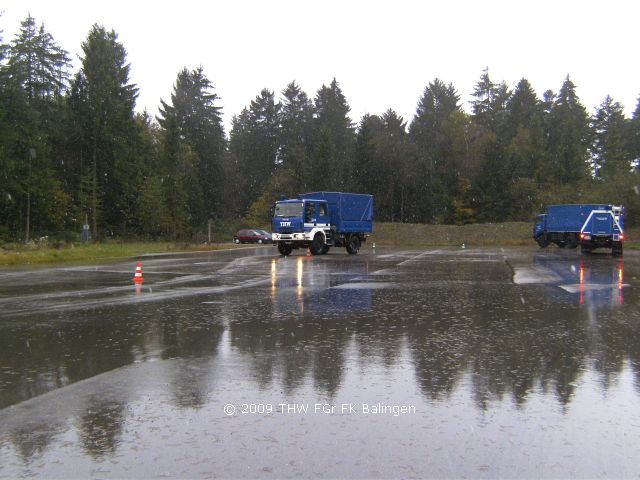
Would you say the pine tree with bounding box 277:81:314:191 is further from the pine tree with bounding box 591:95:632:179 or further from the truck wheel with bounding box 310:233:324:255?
the truck wheel with bounding box 310:233:324:255

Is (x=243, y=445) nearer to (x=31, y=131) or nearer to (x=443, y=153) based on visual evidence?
(x=31, y=131)

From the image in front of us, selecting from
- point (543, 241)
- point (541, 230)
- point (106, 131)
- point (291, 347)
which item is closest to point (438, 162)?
point (541, 230)

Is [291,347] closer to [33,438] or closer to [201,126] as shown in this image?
[33,438]

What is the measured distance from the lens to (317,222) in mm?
32562

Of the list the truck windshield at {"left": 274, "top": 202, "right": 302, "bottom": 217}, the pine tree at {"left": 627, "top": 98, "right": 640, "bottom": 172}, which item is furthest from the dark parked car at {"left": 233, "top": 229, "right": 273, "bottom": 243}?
the pine tree at {"left": 627, "top": 98, "right": 640, "bottom": 172}

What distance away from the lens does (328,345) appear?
27.0ft

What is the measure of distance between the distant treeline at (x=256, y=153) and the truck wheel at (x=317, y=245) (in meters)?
32.0

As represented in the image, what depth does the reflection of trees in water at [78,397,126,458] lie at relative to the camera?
14.7 ft

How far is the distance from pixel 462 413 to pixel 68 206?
208 ft

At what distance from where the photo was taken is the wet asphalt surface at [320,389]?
424 centimetres

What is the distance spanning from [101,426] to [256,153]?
3634 inches

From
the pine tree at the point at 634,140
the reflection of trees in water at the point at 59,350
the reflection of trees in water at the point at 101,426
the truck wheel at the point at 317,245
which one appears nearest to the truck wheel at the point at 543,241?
the truck wheel at the point at 317,245

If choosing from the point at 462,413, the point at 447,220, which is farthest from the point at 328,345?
the point at 447,220

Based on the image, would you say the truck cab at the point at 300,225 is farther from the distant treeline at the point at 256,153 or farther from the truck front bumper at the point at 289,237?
the distant treeline at the point at 256,153
